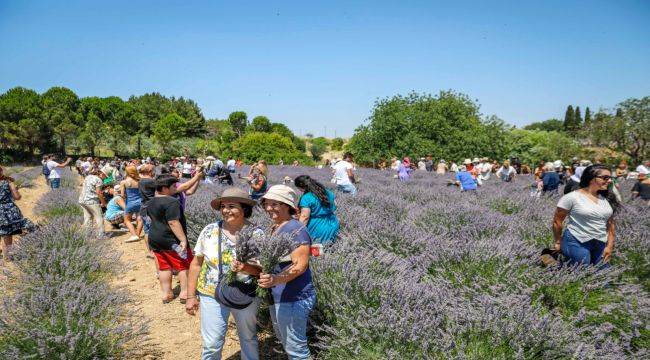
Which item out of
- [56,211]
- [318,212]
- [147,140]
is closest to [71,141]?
[147,140]

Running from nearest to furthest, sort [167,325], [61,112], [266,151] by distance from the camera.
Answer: [167,325] < [61,112] < [266,151]

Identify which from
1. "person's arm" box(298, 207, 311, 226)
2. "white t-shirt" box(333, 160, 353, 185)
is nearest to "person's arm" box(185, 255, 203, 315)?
"person's arm" box(298, 207, 311, 226)

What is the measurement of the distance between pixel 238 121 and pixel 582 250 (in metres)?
86.0

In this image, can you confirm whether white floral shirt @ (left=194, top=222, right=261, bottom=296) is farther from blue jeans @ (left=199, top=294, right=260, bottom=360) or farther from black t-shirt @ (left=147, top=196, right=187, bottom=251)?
black t-shirt @ (left=147, top=196, right=187, bottom=251)

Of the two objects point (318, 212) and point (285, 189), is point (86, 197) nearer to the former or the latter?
point (318, 212)

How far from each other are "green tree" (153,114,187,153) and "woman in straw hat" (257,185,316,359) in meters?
48.0

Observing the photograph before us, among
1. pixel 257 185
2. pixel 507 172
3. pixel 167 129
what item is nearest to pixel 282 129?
pixel 167 129

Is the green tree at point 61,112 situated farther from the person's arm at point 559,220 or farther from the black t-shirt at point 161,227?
the person's arm at point 559,220

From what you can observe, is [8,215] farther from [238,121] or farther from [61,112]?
[238,121]

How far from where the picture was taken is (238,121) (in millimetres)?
85062

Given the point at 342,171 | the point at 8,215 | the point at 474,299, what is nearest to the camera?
the point at 474,299

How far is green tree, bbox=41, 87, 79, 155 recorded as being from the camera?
35281 mm

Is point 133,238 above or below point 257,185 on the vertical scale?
below

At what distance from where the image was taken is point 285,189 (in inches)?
93.9
